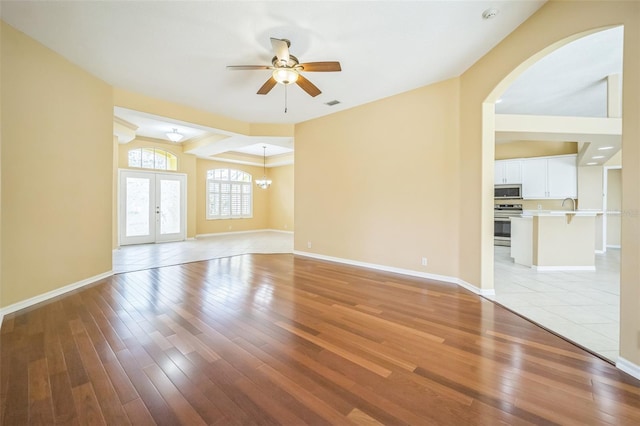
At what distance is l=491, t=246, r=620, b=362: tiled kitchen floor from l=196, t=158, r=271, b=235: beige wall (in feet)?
29.5

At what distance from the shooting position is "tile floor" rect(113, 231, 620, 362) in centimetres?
239

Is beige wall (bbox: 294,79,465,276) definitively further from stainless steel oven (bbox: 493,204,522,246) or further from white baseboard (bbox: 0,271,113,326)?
stainless steel oven (bbox: 493,204,522,246)

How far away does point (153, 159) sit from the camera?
25.8 feet

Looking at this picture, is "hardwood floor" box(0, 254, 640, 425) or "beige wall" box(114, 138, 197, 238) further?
"beige wall" box(114, 138, 197, 238)

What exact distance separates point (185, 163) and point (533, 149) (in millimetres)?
10874

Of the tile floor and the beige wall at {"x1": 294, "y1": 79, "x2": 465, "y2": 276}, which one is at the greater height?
the beige wall at {"x1": 294, "y1": 79, "x2": 465, "y2": 276}

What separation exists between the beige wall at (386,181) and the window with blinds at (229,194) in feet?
16.7

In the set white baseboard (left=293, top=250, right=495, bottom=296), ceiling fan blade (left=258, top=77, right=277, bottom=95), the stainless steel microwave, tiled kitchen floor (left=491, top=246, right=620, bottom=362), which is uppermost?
ceiling fan blade (left=258, top=77, right=277, bottom=95)

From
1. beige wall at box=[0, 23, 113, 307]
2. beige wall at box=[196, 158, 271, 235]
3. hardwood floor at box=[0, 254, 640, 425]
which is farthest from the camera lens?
beige wall at box=[196, 158, 271, 235]

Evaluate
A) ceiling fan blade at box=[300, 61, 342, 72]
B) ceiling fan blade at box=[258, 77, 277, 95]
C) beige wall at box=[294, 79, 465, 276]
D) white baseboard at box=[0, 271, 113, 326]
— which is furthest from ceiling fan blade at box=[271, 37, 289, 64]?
white baseboard at box=[0, 271, 113, 326]

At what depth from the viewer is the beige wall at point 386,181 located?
13.0 feet

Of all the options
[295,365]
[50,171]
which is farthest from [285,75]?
[50,171]

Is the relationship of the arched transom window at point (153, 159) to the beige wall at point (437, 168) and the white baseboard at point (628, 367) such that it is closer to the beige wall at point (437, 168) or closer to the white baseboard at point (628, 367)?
the beige wall at point (437, 168)

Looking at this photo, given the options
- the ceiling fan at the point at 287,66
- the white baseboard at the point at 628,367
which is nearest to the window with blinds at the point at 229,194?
the ceiling fan at the point at 287,66
